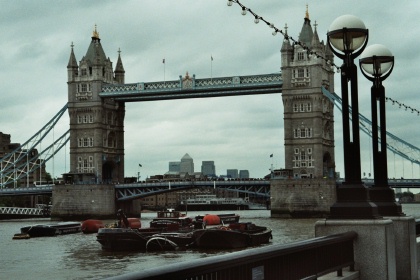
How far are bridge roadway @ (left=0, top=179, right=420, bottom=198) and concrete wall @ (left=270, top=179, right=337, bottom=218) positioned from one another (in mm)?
1729

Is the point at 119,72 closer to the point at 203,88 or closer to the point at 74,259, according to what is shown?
the point at 203,88

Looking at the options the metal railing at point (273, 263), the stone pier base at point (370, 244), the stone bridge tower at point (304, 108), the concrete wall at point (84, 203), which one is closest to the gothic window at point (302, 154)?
the stone bridge tower at point (304, 108)

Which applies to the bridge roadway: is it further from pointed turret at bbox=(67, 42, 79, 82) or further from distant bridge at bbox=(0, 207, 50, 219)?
pointed turret at bbox=(67, 42, 79, 82)

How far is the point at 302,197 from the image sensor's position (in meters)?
82.8

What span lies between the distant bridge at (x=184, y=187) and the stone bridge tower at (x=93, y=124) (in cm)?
458

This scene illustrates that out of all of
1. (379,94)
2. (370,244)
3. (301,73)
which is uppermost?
(301,73)


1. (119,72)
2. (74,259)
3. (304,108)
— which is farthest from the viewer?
(119,72)

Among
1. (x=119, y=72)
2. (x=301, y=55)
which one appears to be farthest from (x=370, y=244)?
(x=119, y=72)

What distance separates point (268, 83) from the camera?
88.7 metres

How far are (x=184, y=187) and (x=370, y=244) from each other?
79.2 metres

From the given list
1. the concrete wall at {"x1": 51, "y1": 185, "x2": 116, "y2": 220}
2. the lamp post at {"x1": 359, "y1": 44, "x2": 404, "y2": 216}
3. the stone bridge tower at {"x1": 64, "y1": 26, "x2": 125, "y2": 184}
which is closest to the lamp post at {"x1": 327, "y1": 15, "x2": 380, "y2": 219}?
the lamp post at {"x1": 359, "y1": 44, "x2": 404, "y2": 216}

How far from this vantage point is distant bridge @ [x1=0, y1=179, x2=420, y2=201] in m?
84.7

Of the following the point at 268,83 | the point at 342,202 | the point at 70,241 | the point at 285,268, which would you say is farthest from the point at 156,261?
the point at 268,83

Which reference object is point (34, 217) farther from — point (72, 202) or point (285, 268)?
point (285, 268)
